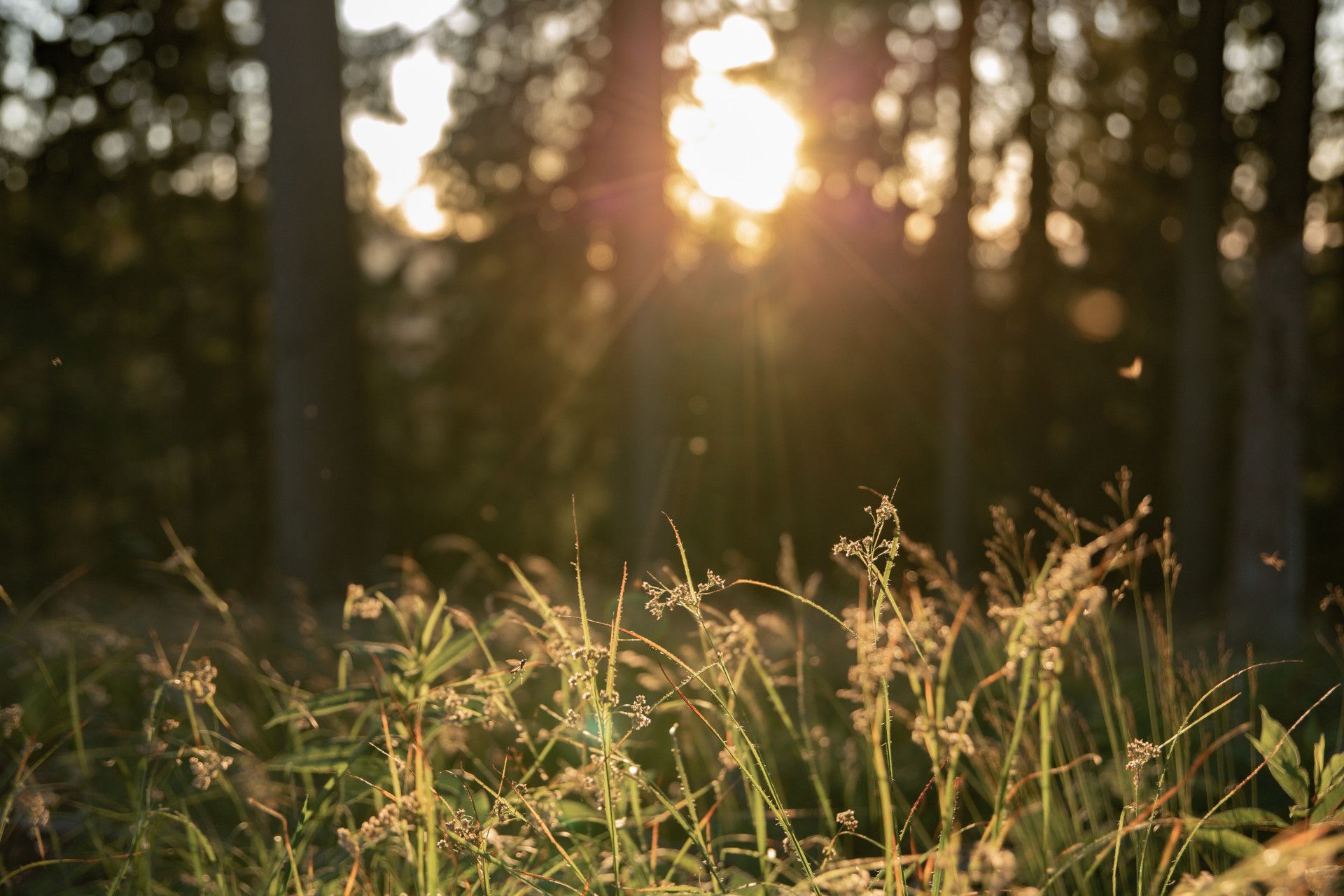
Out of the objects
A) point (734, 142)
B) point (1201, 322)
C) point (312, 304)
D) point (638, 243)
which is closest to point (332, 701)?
point (312, 304)

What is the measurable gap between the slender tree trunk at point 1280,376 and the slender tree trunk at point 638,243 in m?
4.47

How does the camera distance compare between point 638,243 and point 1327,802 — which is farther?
point 638,243

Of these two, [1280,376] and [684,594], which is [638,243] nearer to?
[1280,376]

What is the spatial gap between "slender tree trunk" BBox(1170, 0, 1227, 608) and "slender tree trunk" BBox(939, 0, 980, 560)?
2.19 m

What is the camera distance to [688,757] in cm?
326

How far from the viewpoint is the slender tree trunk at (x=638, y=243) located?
8711 mm

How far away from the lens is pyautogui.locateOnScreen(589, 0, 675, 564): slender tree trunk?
343 inches

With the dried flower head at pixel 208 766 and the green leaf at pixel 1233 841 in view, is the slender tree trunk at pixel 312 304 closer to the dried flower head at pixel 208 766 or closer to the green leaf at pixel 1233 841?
the dried flower head at pixel 208 766

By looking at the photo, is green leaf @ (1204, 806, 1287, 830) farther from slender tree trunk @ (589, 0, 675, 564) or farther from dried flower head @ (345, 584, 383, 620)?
slender tree trunk @ (589, 0, 675, 564)

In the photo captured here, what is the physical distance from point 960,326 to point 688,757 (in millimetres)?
9062

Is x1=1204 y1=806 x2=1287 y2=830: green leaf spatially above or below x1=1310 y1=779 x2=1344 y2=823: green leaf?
below

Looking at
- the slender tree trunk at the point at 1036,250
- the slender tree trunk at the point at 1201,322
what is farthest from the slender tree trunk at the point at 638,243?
the slender tree trunk at the point at 1201,322

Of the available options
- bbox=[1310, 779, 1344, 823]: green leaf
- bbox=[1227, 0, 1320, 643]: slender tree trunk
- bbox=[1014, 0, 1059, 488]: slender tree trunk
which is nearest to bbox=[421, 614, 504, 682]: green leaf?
bbox=[1310, 779, 1344, 823]: green leaf

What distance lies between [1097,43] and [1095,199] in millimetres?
2378
